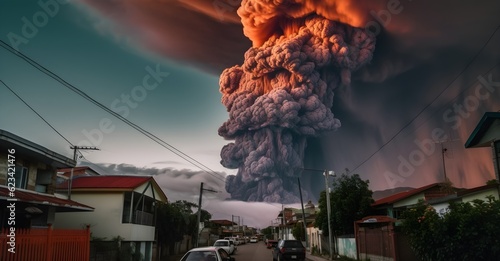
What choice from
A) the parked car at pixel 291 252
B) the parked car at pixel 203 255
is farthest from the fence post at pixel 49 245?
the parked car at pixel 291 252

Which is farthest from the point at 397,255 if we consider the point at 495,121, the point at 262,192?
the point at 262,192

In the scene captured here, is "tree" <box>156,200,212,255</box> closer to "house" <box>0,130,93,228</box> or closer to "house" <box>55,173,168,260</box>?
"house" <box>55,173,168,260</box>

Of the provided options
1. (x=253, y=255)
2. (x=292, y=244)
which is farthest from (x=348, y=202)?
(x=253, y=255)

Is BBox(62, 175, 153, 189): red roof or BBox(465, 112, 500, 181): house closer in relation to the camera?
BBox(465, 112, 500, 181): house

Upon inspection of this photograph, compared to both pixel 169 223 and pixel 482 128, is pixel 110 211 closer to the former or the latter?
pixel 169 223

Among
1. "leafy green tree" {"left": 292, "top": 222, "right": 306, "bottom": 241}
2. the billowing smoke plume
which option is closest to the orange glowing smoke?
the billowing smoke plume

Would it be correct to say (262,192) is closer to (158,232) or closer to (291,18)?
(291,18)
